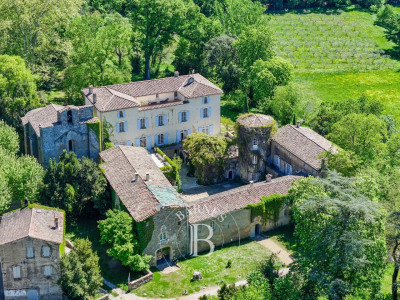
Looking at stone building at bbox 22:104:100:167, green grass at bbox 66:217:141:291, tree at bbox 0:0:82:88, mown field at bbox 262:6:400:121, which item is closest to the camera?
green grass at bbox 66:217:141:291

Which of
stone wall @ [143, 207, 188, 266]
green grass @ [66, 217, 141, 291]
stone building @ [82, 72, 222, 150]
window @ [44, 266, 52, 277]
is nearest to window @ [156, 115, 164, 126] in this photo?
stone building @ [82, 72, 222, 150]

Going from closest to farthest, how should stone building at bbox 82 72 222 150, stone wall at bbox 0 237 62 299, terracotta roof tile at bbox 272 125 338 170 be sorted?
stone wall at bbox 0 237 62 299
terracotta roof tile at bbox 272 125 338 170
stone building at bbox 82 72 222 150

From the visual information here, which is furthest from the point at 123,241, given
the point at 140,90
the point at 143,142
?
the point at 140,90

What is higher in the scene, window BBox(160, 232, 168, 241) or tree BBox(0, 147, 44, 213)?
tree BBox(0, 147, 44, 213)

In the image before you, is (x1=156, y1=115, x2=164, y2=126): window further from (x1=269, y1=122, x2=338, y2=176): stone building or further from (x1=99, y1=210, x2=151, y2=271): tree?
(x1=99, y1=210, x2=151, y2=271): tree

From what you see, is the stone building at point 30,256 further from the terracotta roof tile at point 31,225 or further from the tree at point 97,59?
the tree at point 97,59

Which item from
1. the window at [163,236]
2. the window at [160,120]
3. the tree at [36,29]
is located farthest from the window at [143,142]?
the tree at [36,29]

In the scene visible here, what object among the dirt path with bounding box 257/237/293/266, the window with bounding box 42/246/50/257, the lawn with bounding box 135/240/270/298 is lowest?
the lawn with bounding box 135/240/270/298
